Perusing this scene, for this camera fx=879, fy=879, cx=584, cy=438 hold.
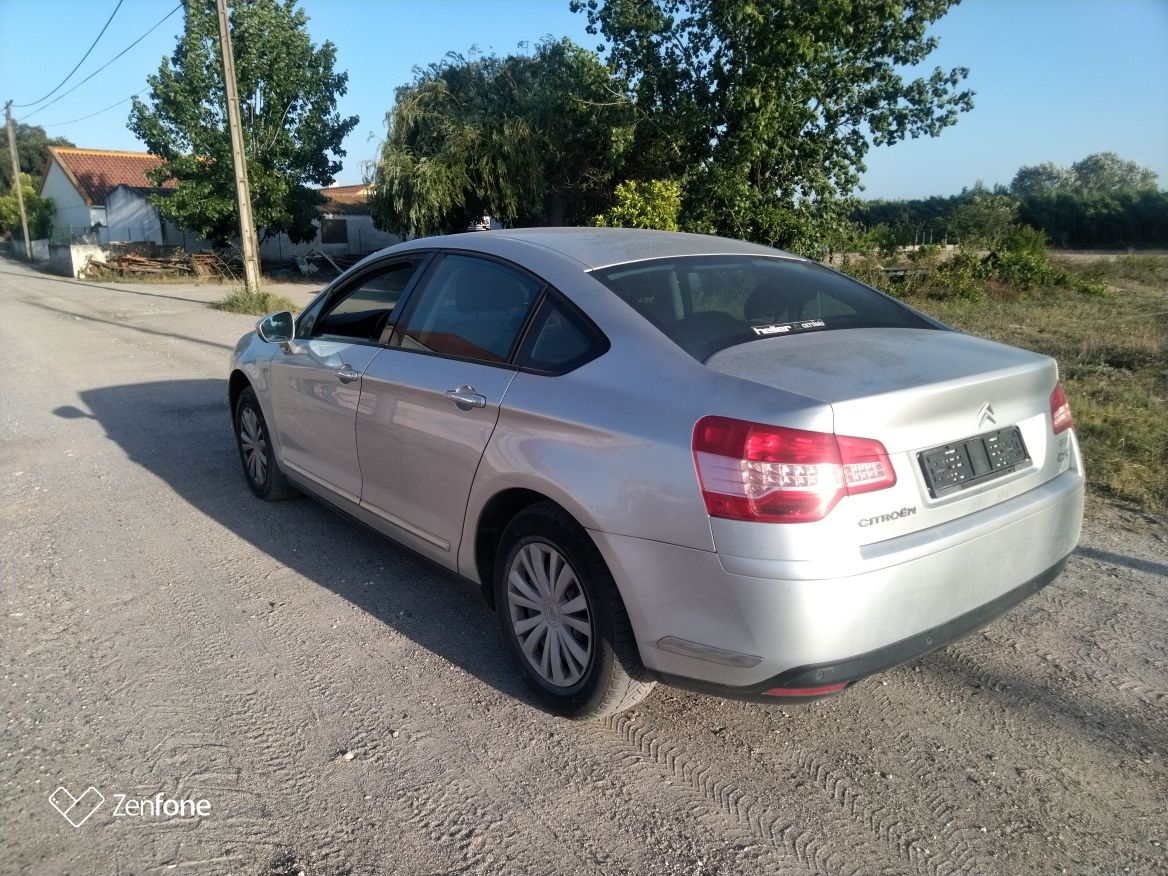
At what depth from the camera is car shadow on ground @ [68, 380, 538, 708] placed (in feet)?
12.3

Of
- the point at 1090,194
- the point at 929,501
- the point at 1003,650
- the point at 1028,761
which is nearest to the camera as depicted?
the point at 929,501

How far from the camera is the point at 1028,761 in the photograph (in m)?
2.86

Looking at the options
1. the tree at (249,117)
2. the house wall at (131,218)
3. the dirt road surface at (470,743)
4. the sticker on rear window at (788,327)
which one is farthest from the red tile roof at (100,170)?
the sticker on rear window at (788,327)

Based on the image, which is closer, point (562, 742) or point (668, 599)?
point (668, 599)

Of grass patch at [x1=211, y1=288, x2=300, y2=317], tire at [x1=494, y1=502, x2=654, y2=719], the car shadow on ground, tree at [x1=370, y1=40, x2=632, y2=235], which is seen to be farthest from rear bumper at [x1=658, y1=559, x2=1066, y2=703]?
tree at [x1=370, y1=40, x2=632, y2=235]

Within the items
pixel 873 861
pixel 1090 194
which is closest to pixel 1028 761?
pixel 873 861

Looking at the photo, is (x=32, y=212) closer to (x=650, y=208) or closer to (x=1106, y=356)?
(x=650, y=208)

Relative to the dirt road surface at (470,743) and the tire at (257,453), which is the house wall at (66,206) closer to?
the tire at (257,453)

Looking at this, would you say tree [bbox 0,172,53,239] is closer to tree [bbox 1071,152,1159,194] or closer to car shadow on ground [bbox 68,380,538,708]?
car shadow on ground [bbox 68,380,538,708]

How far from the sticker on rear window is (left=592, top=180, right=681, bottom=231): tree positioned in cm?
1218

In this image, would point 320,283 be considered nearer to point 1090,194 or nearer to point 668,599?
point 668,599

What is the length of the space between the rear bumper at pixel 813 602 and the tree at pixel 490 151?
20.7m

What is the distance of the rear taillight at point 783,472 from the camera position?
2428mm

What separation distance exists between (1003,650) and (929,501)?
1.38 m
